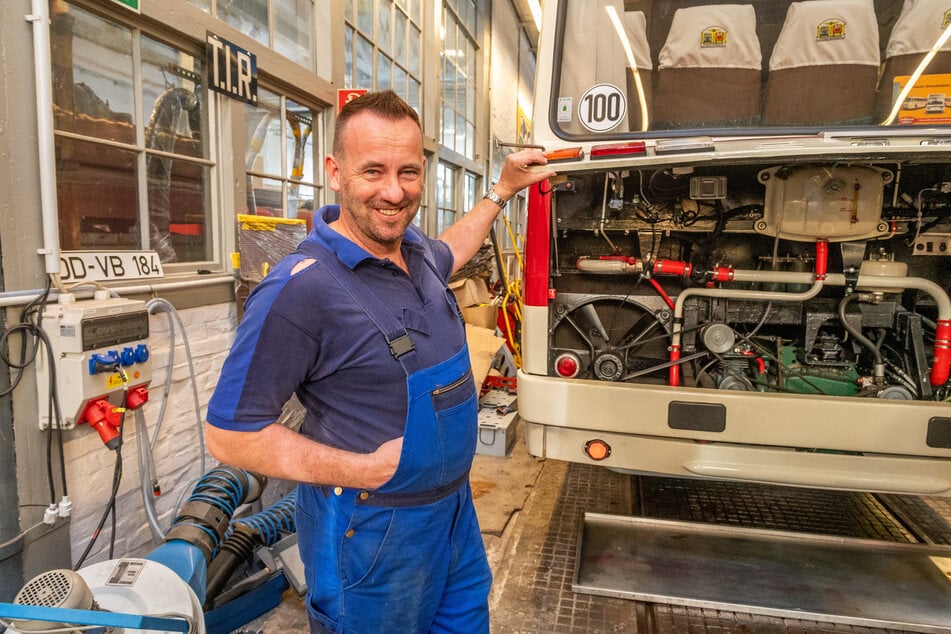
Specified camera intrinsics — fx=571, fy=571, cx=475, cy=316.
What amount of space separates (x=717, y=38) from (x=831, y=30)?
457 mm

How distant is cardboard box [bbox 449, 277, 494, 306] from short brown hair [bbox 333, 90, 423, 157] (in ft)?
12.1

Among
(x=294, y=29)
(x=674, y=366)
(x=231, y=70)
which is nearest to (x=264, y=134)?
(x=231, y=70)

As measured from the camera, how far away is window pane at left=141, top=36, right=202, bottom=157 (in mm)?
2695

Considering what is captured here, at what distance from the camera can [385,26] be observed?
5641mm

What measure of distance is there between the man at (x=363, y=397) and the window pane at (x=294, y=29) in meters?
2.78

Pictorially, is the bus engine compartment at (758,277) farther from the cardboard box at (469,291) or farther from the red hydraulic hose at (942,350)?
the cardboard box at (469,291)

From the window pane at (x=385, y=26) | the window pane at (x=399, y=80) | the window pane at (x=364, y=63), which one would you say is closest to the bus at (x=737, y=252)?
the window pane at (x=364, y=63)

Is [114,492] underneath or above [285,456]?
underneath

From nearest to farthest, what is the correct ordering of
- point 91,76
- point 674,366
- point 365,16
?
1. point 91,76
2. point 674,366
3. point 365,16

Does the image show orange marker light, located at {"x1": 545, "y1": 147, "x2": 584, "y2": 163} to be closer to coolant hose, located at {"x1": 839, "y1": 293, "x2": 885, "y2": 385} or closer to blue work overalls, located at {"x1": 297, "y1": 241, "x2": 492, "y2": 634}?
blue work overalls, located at {"x1": 297, "y1": 241, "x2": 492, "y2": 634}

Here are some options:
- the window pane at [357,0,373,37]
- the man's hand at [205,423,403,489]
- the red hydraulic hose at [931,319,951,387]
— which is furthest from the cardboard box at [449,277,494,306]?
the man's hand at [205,423,403,489]

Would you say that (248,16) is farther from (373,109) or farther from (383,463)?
(383,463)

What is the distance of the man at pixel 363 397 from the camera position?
51.4 inches

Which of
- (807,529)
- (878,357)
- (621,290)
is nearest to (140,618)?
(621,290)
